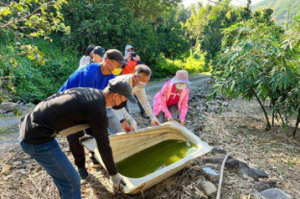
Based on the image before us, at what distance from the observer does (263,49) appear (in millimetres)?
4559

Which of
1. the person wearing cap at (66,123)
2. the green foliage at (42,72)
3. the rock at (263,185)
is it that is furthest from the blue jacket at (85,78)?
the green foliage at (42,72)

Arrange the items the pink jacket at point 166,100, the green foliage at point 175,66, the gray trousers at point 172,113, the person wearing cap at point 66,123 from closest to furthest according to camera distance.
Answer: the person wearing cap at point 66,123 < the pink jacket at point 166,100 < the gray trousers at point 172,113 < the green foliage at point 175,66

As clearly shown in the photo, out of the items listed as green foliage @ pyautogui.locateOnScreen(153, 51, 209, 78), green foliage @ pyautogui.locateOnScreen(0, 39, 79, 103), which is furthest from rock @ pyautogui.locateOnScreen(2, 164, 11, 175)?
green foliage @ pyautogui.locateOnScreen(153, 51, 209, 78)

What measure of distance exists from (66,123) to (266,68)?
4208mm

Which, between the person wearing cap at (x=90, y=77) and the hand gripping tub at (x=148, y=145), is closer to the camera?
the hand gripping tub at (x=148, y=145)

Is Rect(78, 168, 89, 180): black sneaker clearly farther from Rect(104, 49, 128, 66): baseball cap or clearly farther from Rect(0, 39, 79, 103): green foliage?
Rect(0, 39, 79, 103): green foliage

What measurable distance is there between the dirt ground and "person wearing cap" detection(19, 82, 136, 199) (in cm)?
97

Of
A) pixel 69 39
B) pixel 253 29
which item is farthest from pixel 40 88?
pixel 253 29

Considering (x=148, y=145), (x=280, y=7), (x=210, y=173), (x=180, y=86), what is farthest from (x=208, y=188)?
(x=280, y=7)

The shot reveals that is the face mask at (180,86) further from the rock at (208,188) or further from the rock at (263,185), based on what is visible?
the rock at (263,185)

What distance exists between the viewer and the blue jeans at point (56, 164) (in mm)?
1862

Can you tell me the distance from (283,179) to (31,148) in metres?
3.29

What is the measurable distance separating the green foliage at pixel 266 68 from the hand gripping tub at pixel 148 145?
5.30 feet

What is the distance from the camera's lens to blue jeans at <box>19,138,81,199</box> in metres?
1.86
